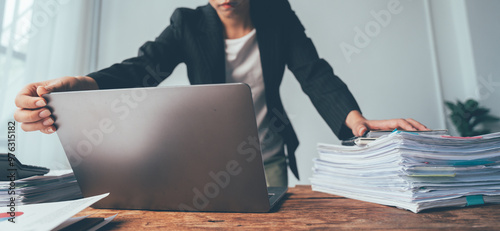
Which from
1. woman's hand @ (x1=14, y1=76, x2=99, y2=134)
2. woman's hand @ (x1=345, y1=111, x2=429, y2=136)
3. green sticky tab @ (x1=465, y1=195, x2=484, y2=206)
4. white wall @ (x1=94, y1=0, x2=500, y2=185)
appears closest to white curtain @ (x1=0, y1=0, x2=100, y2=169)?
white wall @ (x1=94, y1=0, x2=500, y2=185)

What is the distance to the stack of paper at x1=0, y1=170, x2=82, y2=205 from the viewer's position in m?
A: 0.53

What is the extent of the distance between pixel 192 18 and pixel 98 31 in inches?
78.6

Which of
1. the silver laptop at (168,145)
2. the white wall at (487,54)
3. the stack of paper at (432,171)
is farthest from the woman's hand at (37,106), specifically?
the white wall at (487,54)

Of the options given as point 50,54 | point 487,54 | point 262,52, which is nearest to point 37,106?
point 262,52

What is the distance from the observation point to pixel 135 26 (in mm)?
2801

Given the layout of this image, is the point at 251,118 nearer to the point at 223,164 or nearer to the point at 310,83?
the point at 223,164

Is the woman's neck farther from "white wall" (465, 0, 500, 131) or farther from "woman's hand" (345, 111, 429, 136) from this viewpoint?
"white wall" (465, 0, 500, 131)

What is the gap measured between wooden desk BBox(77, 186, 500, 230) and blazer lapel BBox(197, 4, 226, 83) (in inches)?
30.3

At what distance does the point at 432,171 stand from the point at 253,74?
0.95 metres

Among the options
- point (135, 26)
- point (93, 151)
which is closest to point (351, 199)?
point (93, 151)

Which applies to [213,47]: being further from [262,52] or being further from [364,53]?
[364,53]

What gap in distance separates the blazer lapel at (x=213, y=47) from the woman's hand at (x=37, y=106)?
2.01ft

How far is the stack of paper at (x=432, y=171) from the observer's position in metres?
0.49

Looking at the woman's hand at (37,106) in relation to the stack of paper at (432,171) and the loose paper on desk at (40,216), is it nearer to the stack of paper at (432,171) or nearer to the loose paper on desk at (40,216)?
the loose paper on desk at (40,216)
